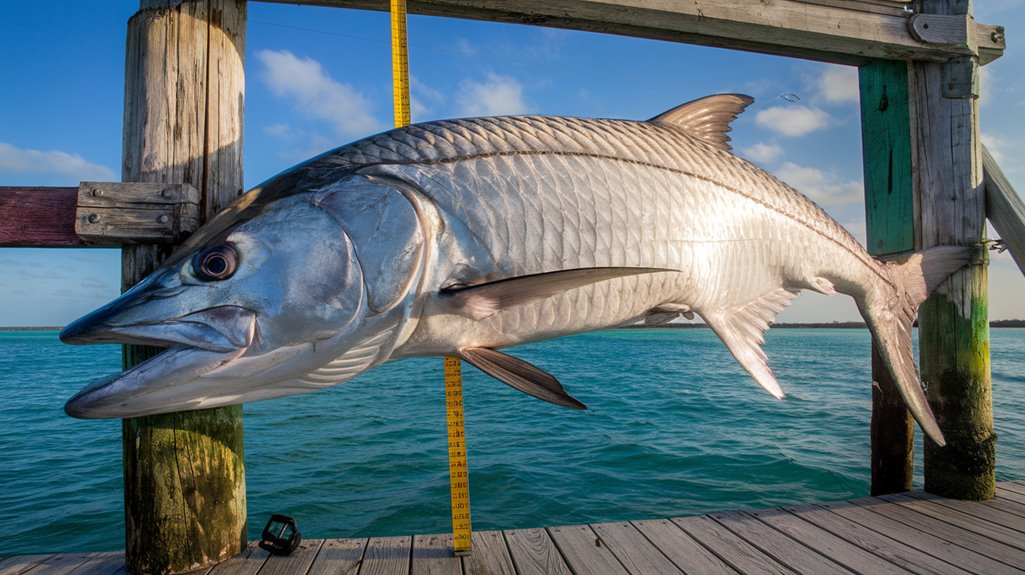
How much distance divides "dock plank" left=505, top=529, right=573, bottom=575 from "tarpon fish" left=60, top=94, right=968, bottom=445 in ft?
3.95

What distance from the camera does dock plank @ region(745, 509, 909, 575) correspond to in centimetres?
262

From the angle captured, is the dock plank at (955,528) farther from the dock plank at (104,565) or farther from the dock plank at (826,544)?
the dock plank at (104,565)

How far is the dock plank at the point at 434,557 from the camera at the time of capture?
252 centimetres

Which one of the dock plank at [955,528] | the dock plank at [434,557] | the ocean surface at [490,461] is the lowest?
the ocean surface at [490,461]

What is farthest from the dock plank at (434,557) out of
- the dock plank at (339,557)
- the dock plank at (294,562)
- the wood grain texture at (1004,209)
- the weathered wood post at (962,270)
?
the wood grain texture at (1004,209)

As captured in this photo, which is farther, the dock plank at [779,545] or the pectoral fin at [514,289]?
the dock plank at [779,545]

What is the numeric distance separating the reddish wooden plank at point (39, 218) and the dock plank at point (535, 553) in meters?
2.33

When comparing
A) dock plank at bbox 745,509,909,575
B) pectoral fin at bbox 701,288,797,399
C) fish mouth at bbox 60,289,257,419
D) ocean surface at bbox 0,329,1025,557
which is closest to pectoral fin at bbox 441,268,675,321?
fish mouth at bbox 60,289,257,419

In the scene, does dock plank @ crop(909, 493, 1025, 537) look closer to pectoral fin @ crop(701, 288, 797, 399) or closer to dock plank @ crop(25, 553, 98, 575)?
pectoral fin @ crop(701, 288, 797, 399)

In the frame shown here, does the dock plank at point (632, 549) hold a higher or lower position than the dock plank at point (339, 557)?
lower

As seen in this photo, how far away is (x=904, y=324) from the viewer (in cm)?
294

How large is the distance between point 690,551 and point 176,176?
2926 millimetres

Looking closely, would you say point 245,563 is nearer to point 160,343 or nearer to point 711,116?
point 160,343

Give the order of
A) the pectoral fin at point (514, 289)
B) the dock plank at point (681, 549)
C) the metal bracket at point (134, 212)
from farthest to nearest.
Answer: the dock plank at point (681, 549) < the metal bracket at point (134, 212) < the pectoral fin at point (514, 289)
